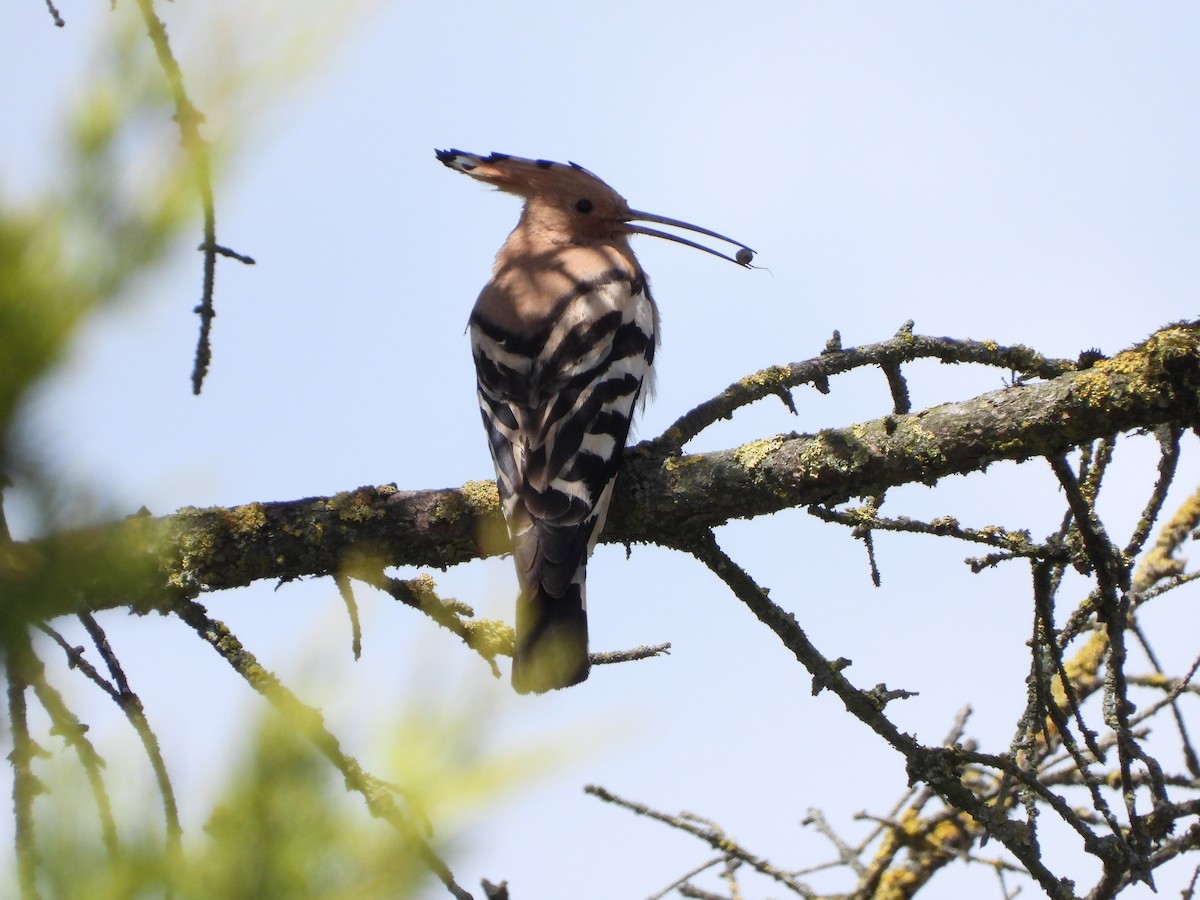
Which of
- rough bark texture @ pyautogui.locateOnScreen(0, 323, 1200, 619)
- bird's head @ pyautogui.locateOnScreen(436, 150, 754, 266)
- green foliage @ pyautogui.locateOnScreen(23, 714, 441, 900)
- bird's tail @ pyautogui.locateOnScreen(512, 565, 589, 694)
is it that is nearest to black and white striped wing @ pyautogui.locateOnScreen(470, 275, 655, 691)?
bird's tail @ pyautogui.locateOnScreen(512, 565, 589, 694)

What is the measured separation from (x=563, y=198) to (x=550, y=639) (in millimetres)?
2582

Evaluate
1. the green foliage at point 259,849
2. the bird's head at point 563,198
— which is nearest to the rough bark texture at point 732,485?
the green foliage at point 259,849

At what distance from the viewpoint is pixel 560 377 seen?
3.60 metres

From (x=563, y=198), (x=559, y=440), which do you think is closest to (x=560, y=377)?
(x=559, y=440)

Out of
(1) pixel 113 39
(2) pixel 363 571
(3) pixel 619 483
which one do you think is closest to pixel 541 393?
(3) pixel 619 483

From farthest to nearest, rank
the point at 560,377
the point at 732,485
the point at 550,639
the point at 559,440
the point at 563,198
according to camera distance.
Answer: the point at 563,198 → the point at 560,377 → the point at 559,440 → the point at 550,639 → the point at 732,485

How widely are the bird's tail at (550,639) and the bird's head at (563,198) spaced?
209 cm

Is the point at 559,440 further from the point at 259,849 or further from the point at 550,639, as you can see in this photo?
the point at 259,849

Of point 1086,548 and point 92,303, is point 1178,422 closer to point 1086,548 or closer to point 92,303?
point 1086,548

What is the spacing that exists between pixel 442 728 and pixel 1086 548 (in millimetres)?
1699

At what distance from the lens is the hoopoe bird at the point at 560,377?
3.08 m

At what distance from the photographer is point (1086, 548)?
2582mm

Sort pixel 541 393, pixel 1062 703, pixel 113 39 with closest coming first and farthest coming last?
pixel 113 39 → pixel 541 393 → pixel 1062 703

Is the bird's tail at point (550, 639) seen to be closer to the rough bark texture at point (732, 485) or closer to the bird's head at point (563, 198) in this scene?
the rough bark texture at point (732, 485)
